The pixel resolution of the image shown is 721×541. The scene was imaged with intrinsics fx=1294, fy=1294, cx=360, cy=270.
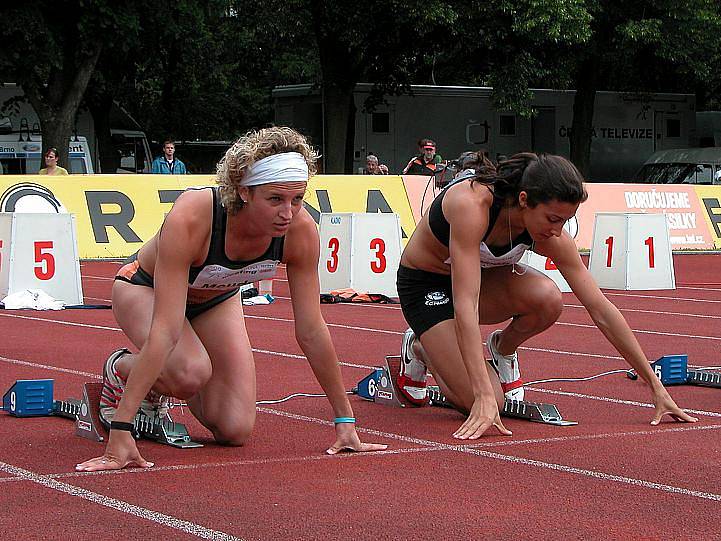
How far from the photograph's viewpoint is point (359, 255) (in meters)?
15.4

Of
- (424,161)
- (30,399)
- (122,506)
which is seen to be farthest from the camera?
(424,161)

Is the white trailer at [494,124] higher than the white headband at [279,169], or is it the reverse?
the white trailer at [494,124]

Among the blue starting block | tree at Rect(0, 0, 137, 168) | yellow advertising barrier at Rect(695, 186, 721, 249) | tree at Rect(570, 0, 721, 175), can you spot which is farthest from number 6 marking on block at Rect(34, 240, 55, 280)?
tree at Rect(570, 0, 721, 175)

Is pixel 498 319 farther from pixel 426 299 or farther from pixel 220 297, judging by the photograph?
pixel 220 297

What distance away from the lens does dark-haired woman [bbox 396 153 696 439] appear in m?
6.33

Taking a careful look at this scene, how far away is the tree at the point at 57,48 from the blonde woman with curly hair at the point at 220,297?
23.1m

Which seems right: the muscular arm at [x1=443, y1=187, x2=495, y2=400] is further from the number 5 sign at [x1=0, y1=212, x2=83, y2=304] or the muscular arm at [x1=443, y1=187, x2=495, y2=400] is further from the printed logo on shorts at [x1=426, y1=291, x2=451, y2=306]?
the number 5 sign at [x1=0, y1=212, x2=83, y2=304]

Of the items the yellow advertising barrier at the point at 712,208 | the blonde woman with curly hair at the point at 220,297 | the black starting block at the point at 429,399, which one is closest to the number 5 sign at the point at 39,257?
the black starting block at the point at 429,399

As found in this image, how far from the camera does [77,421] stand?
650 centimetres

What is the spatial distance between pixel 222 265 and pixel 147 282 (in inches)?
24.7

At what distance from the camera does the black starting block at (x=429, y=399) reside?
694cm

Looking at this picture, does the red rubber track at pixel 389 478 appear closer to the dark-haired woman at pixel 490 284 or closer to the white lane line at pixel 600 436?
the white lane line at pixel 600 436

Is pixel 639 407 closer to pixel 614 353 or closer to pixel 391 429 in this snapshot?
pixel 391 429

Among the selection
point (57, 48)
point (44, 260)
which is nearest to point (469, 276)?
point (44, 260)
